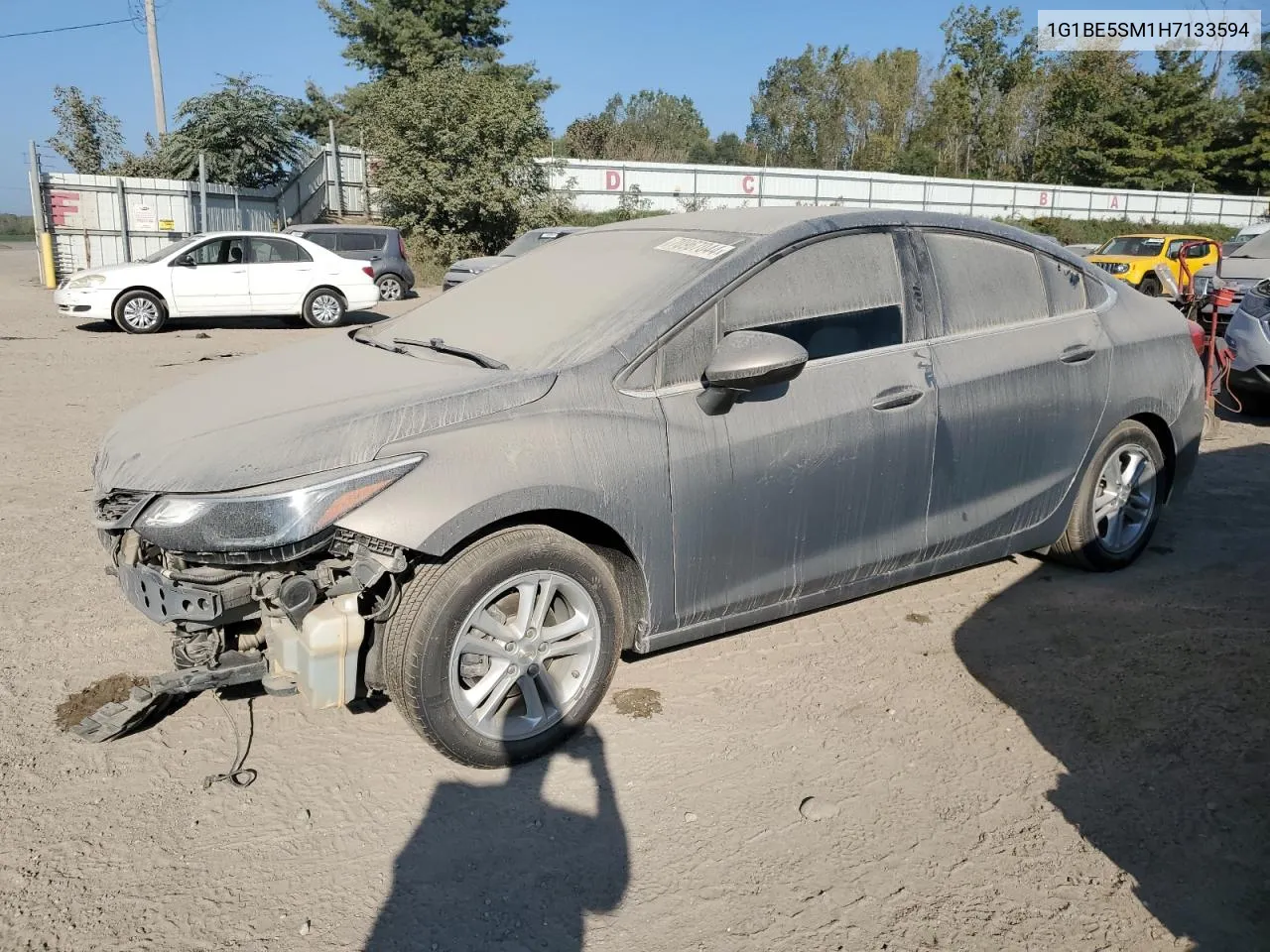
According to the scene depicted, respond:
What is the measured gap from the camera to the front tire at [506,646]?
9.71ft

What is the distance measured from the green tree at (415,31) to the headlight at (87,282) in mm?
28018

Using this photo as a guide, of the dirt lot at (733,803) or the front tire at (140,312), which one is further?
the front tire at (140,312)

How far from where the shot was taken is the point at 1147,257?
843 inches

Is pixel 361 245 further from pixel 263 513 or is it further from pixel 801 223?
pixel 263 513

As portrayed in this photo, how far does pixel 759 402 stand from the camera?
3.48 metres

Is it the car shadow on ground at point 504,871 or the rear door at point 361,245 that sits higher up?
the rear door at point 361,245

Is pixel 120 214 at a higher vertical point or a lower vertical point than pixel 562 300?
higher

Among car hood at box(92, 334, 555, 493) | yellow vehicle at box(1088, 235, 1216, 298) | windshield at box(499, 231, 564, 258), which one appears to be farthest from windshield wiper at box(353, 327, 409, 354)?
yellow vehicle at box(1088, 235, 1216, 298)

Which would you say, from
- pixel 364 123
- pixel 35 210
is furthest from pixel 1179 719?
pixel 364 123

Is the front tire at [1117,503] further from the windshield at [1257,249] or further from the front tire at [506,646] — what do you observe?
the windshield at [1257,249]

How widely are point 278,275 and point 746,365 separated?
14027 millimetres

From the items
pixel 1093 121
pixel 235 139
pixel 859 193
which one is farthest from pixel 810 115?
pixel 235 139

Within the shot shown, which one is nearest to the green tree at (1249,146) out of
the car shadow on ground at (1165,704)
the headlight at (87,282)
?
the headlight at (87,282)

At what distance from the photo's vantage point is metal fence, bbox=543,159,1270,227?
33.0m
